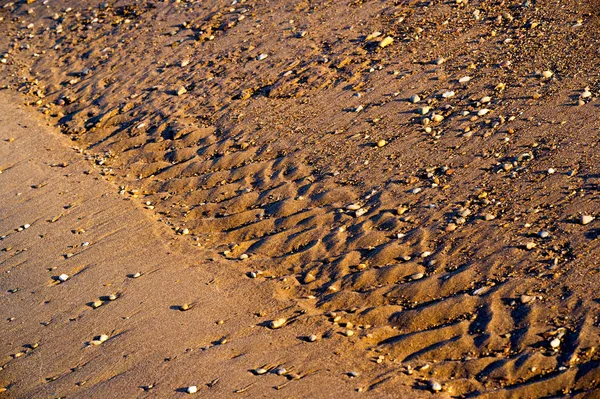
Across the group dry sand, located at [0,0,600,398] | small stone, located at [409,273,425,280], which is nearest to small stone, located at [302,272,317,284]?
dry sand, located at [0,0,600,398]

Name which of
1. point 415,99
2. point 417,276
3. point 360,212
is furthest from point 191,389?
point 415,99

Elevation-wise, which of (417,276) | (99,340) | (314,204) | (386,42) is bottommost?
(417,276)

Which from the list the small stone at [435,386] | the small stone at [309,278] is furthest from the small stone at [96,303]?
the small stone at [435,386]

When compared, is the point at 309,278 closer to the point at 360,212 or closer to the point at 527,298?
the point at 360,212

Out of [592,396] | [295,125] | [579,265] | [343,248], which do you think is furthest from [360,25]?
[592,396]

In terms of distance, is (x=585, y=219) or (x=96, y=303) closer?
(x=585, y=219)

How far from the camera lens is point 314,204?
6031mm

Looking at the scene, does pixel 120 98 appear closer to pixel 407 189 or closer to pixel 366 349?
pixel 407 189

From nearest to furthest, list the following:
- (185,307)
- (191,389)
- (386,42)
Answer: (191,389)
(185,307)
(386,42)

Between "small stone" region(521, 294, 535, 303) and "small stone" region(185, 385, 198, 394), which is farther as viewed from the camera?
Result: "small stone" region(521, 294, 535, 303)

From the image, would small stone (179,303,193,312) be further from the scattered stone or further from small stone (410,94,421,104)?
small stone (410,94,421,104)

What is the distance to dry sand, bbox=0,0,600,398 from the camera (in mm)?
4613

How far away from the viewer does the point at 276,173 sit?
6516 millimetres

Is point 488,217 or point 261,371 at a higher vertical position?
point 261,371
